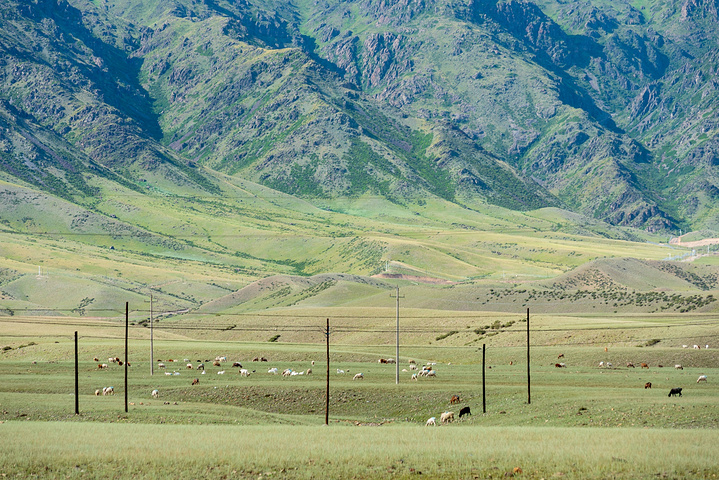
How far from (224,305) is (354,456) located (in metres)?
162

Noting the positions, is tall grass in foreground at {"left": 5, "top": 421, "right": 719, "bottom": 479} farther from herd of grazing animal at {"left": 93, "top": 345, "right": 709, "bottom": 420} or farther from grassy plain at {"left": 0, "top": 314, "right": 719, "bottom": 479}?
herd of grazing animal at {"left": 93, "top": 345, "right": 709, "bottom": 420}

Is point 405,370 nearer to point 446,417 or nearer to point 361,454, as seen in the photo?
point 446,417

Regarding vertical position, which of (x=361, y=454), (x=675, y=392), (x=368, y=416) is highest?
(x=675, y=392)

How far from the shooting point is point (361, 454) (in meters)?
37.3

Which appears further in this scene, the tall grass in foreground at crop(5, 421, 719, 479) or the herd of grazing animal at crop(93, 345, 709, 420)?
the herd of grazing animal at crop(93, 345, 709, 420)

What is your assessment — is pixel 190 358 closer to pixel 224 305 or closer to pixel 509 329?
pixel 509 329

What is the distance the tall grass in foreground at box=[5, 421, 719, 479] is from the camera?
34.4 metres

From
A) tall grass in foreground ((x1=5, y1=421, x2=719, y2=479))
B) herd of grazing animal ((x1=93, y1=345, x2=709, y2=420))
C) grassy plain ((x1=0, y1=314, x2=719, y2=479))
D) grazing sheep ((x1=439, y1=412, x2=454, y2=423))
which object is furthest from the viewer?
herd of grazing animal ((x1=93, y1=345, x2=709, y2=420))

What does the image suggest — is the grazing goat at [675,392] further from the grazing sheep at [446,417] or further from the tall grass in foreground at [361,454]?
the grazing sheep at [446,417]

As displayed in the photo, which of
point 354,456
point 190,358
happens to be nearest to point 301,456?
point 354,456

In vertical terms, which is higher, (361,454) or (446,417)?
(361,454)

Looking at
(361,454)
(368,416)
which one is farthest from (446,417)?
(361,454)

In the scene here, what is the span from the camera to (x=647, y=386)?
59281 millimetres

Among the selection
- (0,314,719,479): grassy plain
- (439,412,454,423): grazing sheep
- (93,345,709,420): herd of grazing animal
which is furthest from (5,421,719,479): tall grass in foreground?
(93,345,709,420): herd of grazing animal
